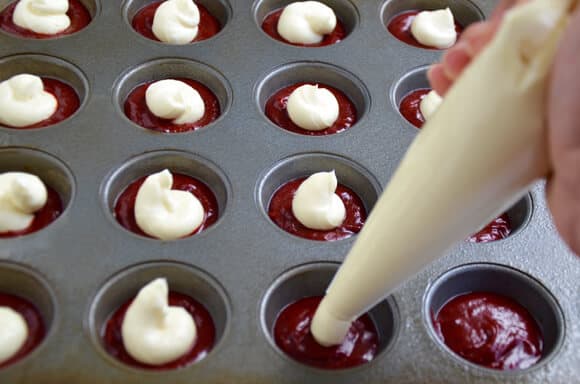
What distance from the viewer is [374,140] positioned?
1849 mm

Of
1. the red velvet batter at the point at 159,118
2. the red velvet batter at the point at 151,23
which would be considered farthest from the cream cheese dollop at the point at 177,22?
the red velvet batter at the point at 159,118

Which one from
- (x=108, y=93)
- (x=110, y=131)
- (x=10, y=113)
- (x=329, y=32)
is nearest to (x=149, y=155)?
(x=110, y=131)

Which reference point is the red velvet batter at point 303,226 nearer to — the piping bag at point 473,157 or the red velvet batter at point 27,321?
the piping bag at point 473,157

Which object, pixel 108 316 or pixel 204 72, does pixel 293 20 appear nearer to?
pixel 204 72

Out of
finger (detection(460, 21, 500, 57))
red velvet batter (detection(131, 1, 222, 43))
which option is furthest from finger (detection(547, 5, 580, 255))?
red velvet batter (detection(131, 1, 222, 43))

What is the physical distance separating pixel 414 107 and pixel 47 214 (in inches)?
43.0

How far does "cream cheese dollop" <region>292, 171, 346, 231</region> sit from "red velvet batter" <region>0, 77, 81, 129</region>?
2.32 feet

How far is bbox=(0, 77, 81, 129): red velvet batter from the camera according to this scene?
1825 millimetres

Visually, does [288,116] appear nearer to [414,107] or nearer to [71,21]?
[414,107]

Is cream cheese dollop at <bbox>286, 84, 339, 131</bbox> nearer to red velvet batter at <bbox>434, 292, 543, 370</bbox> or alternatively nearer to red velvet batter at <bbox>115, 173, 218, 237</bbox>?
red velvet batter at <bbox>115, 173, 218, 237</bbox>

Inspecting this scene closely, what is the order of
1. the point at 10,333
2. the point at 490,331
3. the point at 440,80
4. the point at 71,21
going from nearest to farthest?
the point at 440,80 → the point at 10,333 → the point at 490,331 → the point at 71,21

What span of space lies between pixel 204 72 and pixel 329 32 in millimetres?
466

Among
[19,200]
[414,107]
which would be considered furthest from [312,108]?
[19,200]

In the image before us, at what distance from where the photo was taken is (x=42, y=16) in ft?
6.71
